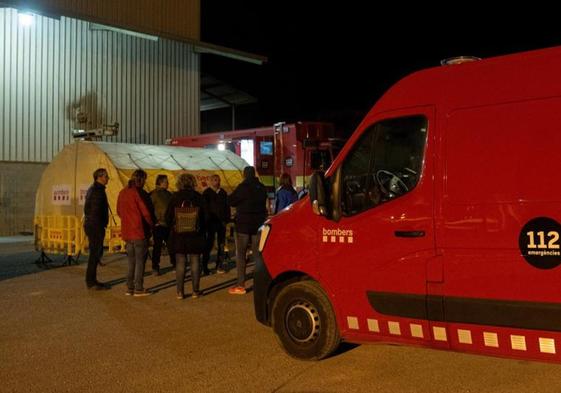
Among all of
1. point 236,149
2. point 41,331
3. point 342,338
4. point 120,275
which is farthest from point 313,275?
point 236,149

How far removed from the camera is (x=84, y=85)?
2175 cm

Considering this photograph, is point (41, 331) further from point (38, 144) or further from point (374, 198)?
point (38, 144)

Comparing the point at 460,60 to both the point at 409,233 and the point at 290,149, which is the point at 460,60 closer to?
the point at 409,233

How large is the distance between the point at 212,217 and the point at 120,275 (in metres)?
1.99

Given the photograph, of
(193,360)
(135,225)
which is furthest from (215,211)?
(193,360)

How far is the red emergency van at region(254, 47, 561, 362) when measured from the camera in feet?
13.8

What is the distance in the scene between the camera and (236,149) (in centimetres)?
1817

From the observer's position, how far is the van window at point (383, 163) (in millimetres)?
4790

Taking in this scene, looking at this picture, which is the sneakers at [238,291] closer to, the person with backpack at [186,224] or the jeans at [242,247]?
the jeans at [242,247]

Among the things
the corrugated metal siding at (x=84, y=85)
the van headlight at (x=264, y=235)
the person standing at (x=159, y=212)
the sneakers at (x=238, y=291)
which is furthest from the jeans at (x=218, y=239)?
the corrugated metal siding at (x=84, y=85)

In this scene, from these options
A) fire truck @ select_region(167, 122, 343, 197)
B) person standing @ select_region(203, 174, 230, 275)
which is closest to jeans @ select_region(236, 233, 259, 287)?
person standing @ select_region(203, 174, 230, 275)

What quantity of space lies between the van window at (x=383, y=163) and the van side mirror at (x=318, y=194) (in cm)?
17

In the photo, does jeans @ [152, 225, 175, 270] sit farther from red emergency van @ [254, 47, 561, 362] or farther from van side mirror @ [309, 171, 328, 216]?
van side mirror @ [309, 171, 328, 216]

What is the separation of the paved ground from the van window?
144 centimetres
